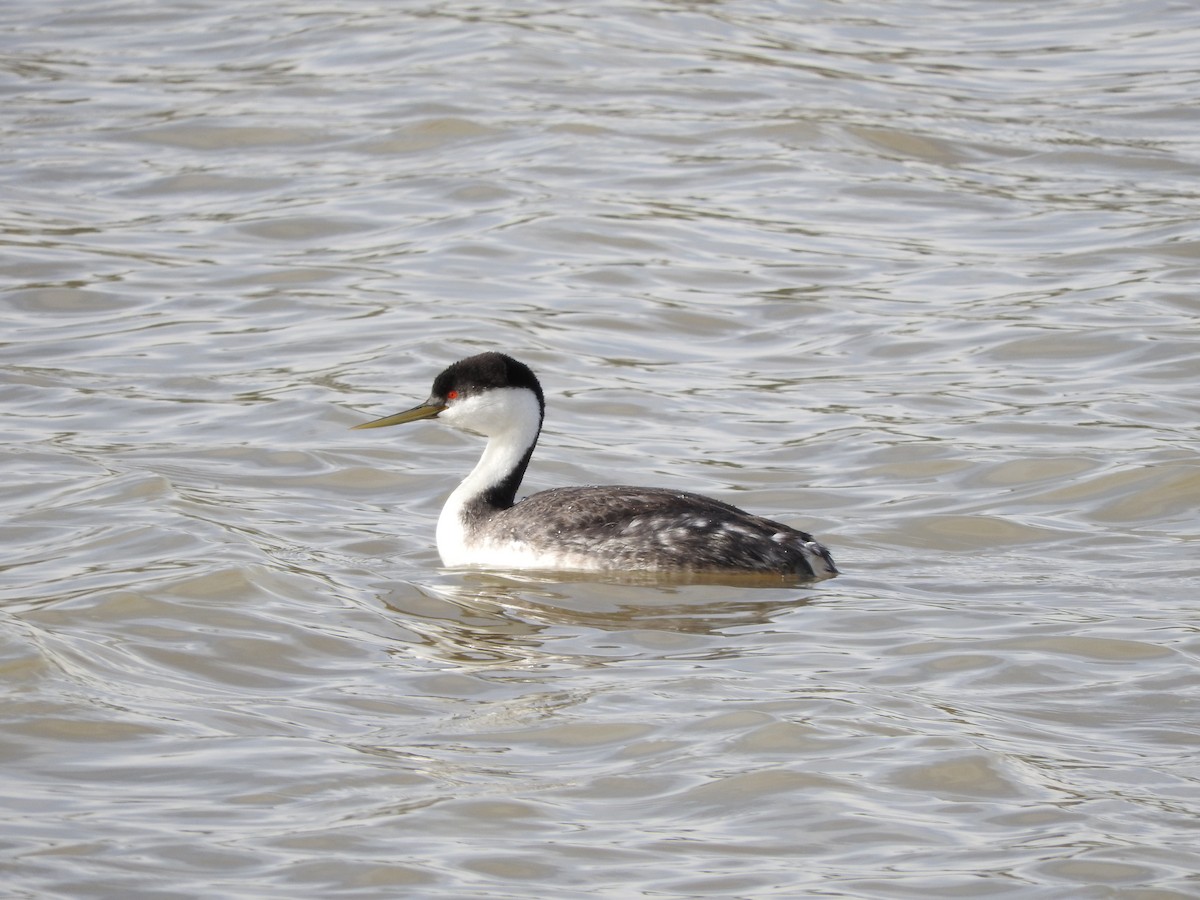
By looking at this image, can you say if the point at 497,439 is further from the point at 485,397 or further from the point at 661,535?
the point at 661,535

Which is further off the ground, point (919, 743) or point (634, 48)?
point (634, 48)

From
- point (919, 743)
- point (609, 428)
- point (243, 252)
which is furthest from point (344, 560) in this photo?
point (243, 252)

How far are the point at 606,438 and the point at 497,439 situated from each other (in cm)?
163

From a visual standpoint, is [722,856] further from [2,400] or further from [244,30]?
[244,30]

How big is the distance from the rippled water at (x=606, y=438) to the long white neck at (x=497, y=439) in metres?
0.38

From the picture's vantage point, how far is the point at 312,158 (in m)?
17.1

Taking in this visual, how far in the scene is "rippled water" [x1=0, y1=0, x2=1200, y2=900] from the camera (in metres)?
6.65

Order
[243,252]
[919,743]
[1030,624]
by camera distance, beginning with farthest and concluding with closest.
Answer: [243,252] → [1030,624] → [919,743]

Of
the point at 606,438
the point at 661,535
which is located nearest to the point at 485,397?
the point at 661,535

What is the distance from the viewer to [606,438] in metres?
11.8

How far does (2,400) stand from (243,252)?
3321 mm

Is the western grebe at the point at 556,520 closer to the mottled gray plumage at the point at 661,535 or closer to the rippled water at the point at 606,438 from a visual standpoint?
the mottled gray plumage at the point at 661,535

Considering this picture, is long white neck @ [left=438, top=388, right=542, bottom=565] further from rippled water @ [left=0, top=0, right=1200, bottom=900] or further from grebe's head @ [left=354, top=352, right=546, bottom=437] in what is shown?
rippled water @ [left=0, top=0, right=1200, bottom=900]

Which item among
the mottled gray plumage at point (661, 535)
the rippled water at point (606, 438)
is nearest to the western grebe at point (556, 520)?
the mottled gray plumage at point (661, 535)
